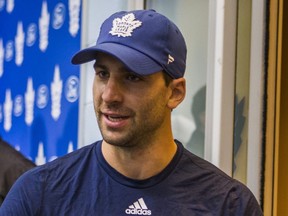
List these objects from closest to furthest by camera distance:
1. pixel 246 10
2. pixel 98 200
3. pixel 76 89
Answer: pixel 98 200, pixel 246 10, pixel 76 89

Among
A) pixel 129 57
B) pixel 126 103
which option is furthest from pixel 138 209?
pixel 129 57

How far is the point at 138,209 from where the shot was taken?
1453mm

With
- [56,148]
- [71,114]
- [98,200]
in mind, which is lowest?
[56,148]

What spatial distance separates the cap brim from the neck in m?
0.20

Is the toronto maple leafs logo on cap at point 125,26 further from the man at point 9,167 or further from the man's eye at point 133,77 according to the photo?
the man at point 9,167

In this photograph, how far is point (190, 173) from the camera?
1.55 meters

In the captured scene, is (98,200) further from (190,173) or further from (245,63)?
(245,63)

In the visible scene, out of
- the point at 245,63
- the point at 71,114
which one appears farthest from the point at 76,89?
the point at 245,63

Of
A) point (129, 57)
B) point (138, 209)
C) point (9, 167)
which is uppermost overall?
point (129, 57)

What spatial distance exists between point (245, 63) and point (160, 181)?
75 cm

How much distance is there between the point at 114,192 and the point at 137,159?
0.34 ft

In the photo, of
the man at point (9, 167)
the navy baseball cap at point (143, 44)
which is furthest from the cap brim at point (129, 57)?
the man at point (9, 167)

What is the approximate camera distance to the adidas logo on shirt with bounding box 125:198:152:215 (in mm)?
1451

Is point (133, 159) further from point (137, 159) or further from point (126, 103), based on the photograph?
point (126, 103)
